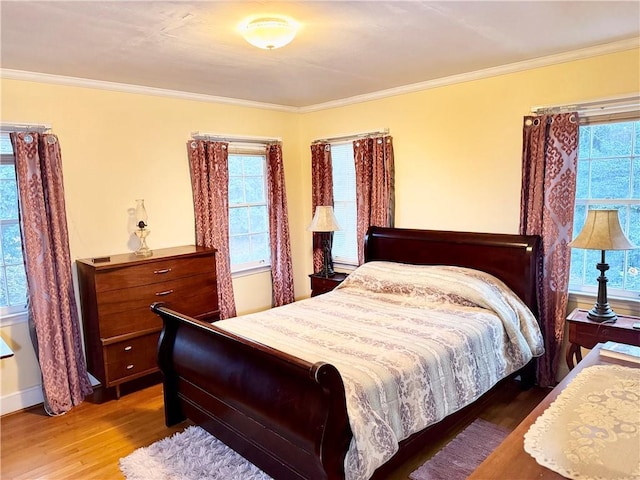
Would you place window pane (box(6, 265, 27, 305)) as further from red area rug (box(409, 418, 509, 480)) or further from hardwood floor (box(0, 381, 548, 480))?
red area rug (box(409, 418, 509, 480))

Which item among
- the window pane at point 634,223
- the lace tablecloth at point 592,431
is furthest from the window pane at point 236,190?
the lace tablecloth at point 592,431

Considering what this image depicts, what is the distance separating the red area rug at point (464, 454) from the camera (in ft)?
7.88

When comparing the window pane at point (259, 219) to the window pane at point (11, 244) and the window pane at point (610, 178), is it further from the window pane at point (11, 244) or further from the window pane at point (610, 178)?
the window pane at point (610, 178)

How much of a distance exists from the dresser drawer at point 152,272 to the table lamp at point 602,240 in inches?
112

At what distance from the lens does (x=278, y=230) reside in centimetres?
481

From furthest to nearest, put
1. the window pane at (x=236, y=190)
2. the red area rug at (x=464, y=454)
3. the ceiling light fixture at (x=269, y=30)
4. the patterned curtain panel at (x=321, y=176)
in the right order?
the patterned curtain panel at (x=321, y=176), the window pane at (x=236, y=190), the red area rug at (x=464, y=454), the ceiling light fixture at (x=269, y=30)

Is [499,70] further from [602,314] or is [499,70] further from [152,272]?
[152,272]

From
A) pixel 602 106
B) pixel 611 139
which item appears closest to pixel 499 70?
pixel 602 106

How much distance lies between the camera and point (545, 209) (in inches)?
128

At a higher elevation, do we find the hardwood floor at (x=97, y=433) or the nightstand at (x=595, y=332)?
the nightstand at (x=595, y=332)

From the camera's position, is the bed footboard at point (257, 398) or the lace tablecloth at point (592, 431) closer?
the lace tablecloth at point (592, 431)

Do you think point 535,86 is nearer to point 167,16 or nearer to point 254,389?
point 167,16

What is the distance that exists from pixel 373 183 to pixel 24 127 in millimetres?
2882

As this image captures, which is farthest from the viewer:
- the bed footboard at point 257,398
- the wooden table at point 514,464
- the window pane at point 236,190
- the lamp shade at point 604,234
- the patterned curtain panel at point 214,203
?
the window pane at point 236,190
